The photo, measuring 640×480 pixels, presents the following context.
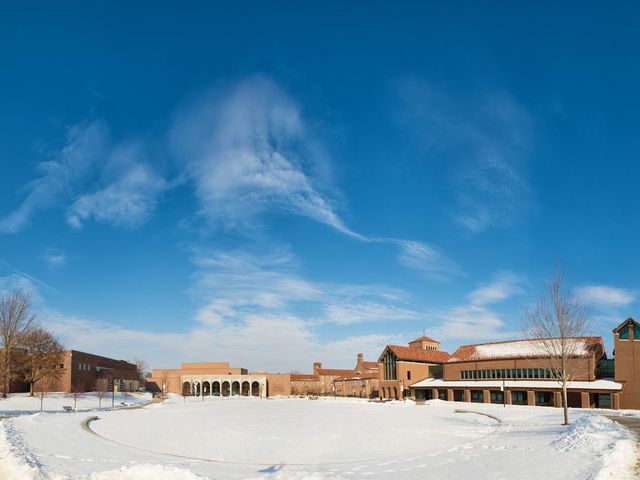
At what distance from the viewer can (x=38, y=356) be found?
76.7m

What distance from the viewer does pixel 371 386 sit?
374 feet

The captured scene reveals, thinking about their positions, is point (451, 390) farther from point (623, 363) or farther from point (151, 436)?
point (151, 436)

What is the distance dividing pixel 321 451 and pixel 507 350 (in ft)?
179

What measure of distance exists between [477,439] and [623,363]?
36006 mm

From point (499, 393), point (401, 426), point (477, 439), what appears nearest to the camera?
point (477, 439)

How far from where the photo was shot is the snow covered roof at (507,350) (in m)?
64.4

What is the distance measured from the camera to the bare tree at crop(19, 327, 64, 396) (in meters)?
75.9

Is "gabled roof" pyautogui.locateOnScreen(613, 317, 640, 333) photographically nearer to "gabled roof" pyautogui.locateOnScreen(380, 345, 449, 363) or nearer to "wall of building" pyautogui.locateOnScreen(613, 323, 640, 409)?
"wall of building" pyautogui.locateOnScreen(613, 323, 640, 409)

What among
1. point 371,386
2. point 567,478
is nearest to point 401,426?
point 567,478

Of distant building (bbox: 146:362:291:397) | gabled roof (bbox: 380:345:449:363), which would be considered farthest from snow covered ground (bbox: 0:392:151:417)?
gabled roof (bbox: 380:345:449:363)

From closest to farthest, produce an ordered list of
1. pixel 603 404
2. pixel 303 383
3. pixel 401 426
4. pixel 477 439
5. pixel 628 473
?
pixel 628 473 < pixel 477 439 < pixel 401 426 < pixel 603 404 < pixel 303 383

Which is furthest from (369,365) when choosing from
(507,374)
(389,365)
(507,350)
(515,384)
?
(515,384)

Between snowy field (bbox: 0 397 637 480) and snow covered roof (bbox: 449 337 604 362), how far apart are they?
2825 centimetres

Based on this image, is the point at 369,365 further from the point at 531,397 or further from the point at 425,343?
the point at 531,397
